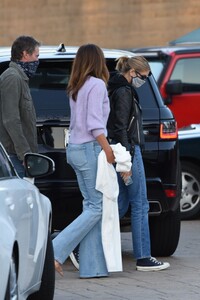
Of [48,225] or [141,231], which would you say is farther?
[141,231]

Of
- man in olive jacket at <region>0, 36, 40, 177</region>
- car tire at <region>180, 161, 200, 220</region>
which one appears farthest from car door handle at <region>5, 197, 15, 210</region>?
car tire at <region>180, 161, 200, 220</region>

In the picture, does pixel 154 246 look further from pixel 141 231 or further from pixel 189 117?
pixel 189 117

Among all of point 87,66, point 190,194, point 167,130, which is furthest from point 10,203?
point 190,194

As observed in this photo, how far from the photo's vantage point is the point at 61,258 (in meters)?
9.43

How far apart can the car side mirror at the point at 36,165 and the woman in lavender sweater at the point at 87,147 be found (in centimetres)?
131

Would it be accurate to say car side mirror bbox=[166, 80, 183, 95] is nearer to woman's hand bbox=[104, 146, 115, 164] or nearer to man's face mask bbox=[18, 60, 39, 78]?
man's face mask bbox=[18, 60, 39, 78]

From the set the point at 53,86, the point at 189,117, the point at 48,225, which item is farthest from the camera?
the point at 189,117

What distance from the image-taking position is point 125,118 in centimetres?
953

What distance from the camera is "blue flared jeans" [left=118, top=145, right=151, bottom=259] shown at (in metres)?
9.61

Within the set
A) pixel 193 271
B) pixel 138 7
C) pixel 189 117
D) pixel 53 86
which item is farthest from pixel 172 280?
pixel 138 7

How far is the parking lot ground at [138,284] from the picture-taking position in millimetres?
8625

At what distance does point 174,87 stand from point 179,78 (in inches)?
18.7

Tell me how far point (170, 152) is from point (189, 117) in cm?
892

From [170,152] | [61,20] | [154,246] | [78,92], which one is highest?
[78,92]
